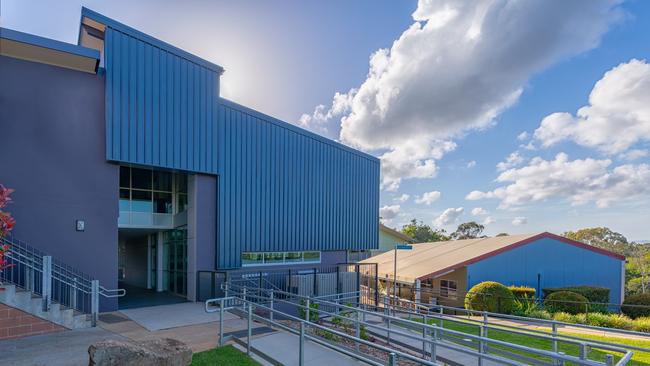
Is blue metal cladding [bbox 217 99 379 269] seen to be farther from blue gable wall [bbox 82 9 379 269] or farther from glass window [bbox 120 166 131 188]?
glass window [bbox 120 166 131 188]

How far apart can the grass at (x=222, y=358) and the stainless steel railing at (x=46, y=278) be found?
368cm

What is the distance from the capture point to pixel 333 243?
58.5ft

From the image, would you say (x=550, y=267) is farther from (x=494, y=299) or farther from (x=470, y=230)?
(x=470, y=230)

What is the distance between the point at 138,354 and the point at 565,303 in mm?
19097

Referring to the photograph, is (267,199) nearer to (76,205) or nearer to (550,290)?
(76,205)

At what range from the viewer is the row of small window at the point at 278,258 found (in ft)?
47.4

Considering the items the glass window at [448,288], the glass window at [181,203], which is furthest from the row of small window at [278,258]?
the glass window at [448,288]

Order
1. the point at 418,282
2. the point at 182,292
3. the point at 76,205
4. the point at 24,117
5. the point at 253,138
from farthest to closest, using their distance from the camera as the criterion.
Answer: the point at 418,282 < the point at 253,138 < the point at 182,292 < the point at 76,205 < the point at 24,117

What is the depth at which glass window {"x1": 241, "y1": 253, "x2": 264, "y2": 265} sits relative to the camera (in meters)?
14.3

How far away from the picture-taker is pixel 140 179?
13867 millimetres

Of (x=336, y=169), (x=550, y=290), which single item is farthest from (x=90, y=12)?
(x=550, y=290)

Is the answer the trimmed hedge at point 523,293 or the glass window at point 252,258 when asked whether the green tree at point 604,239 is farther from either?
the glass window at point 252,258

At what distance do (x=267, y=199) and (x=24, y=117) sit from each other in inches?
323

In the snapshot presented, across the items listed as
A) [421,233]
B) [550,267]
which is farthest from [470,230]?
[550,267]
